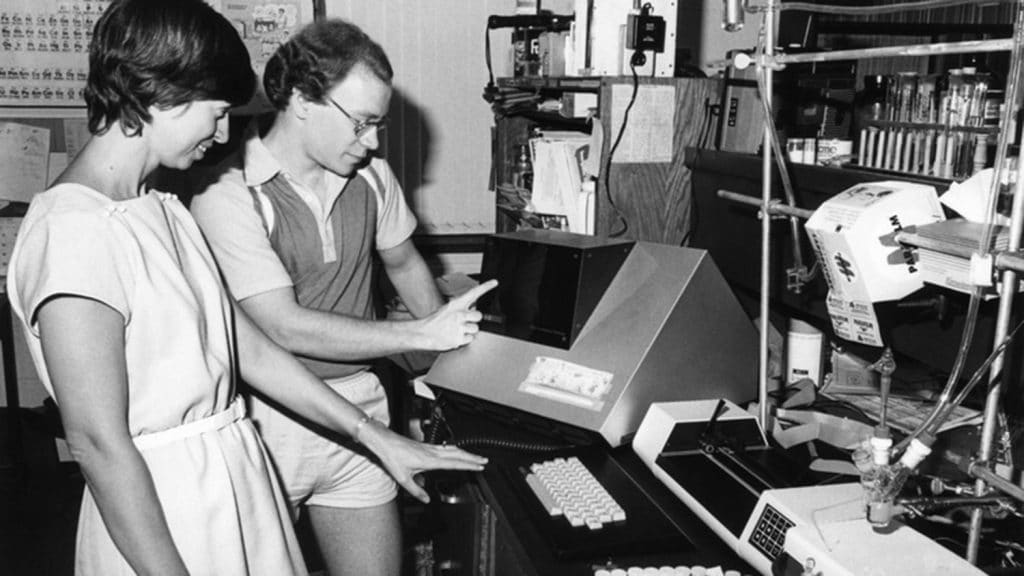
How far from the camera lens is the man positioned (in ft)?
5.83

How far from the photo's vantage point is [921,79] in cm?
194

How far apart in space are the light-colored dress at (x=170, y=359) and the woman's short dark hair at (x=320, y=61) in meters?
0.47

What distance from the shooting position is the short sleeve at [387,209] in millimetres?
2068

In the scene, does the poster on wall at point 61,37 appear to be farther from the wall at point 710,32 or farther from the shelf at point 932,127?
the shelf at point 932,127

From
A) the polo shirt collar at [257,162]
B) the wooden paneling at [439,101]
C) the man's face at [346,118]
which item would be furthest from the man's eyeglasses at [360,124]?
the wooden paneling at [439,101]

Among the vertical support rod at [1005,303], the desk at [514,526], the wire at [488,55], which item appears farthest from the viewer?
the wire at [488,55]

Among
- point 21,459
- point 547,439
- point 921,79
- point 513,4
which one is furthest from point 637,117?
point 21,459

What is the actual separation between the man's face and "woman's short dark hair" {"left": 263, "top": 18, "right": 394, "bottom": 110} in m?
→ 0.02

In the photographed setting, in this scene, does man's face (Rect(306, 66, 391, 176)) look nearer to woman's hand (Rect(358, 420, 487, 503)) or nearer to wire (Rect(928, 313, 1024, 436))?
woman's hand (Rect(358, 420, 487, 503))

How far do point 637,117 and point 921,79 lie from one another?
0.65m

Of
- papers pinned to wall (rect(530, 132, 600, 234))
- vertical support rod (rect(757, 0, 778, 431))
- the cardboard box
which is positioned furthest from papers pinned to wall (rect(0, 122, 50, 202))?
the cardboard box

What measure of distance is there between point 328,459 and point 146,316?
76 centimetres

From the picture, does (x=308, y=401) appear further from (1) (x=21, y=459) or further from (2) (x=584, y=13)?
(1) (x=21, y=459)

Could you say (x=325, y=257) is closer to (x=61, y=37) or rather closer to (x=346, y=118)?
(x=346, y=118)
